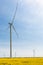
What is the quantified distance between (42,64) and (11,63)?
0.73 m

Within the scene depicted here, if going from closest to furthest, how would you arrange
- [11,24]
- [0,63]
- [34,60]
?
[0,63], [34,60], [11,24]

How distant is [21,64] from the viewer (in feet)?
12.8

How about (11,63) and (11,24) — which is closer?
(11,63)

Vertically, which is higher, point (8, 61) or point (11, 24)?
point (11, 24)

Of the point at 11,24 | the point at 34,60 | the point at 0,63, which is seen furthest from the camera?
the point at 11,24

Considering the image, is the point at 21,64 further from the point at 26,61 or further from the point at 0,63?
the point at 0,63

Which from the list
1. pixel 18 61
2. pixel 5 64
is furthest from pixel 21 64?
pixel 5 64

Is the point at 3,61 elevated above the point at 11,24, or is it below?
below

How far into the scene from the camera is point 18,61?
156 inches

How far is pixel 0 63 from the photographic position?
380 centimetres

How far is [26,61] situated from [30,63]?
112mm

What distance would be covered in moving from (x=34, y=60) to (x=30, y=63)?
0.18 meters

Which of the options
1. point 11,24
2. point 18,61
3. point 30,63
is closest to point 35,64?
point 30,63

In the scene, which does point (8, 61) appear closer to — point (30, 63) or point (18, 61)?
point (18, 61)
